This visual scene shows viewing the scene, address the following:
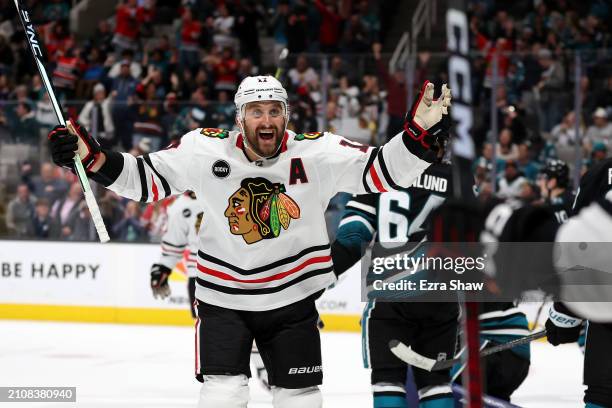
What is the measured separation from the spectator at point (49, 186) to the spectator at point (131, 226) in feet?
1.85

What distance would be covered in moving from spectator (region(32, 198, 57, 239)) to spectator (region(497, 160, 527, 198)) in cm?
372

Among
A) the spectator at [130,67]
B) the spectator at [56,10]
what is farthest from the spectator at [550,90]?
the spectator at [56,10]

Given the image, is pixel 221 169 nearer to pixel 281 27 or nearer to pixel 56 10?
pixel 281 27

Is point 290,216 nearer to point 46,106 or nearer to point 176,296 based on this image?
point 176,296

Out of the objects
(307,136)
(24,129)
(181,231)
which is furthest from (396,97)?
(307,136)

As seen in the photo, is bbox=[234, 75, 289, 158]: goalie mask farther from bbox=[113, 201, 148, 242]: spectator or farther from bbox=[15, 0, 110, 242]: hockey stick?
bbox=[113, 201, 148, 242]: spectator

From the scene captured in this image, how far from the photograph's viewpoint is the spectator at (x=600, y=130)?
8.23 metres

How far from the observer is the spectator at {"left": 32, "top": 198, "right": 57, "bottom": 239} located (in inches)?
360

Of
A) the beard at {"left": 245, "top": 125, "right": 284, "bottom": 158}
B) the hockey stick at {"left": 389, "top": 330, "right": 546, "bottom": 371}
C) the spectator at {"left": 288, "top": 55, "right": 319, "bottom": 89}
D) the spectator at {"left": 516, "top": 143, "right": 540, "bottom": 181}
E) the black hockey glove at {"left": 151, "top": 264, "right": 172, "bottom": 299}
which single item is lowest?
the hockey stick at {"left": 389, "top": 330, "right": 546, "bottom": 371}

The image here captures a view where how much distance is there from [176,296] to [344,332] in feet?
4.77

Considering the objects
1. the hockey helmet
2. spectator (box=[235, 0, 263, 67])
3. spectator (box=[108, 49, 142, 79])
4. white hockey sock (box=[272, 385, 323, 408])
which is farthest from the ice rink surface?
spectator (box=[235, 0, 263, 67])

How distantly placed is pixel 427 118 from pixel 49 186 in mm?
6499

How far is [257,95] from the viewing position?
3400 mm

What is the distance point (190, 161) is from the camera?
345 centimetres
